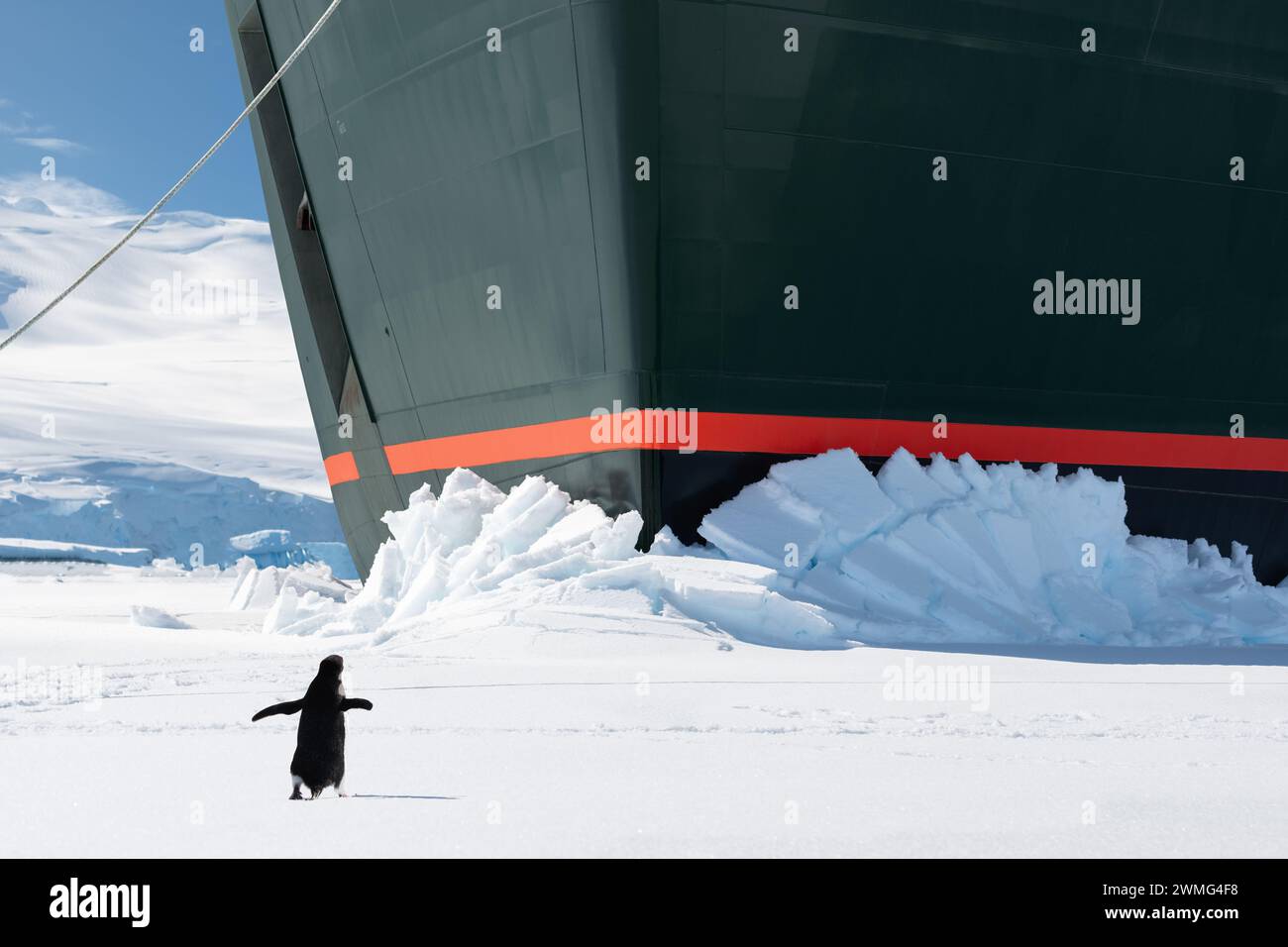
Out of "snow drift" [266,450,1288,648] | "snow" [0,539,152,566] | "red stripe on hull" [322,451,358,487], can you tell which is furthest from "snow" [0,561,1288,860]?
"snow" [0,539,152,566]

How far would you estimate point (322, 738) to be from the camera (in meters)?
4.15

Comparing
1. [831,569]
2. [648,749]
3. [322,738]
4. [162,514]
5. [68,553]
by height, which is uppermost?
[162,514]

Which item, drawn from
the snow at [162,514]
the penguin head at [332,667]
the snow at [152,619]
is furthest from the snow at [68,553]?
the penguin head at [332,667]

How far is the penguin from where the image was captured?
4.07 meters

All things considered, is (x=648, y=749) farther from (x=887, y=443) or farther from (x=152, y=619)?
(x=152, y=619)

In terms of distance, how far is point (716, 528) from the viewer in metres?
8.82

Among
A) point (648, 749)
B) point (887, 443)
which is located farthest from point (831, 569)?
point (648, 749)

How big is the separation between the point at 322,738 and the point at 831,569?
199 inches

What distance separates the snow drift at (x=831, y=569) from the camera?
26.3 ft

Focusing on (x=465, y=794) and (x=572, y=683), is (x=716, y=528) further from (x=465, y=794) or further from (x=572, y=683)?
(x=465, y=794)

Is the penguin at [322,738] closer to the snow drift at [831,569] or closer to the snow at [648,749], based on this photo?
the snow at [648,749]

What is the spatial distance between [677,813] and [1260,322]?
27.9ft

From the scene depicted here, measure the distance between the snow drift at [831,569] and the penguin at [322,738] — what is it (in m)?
3.21

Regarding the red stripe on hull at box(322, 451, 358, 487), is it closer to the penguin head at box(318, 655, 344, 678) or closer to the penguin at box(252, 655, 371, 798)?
the penguin head at box(318, 655, 344, 678)
